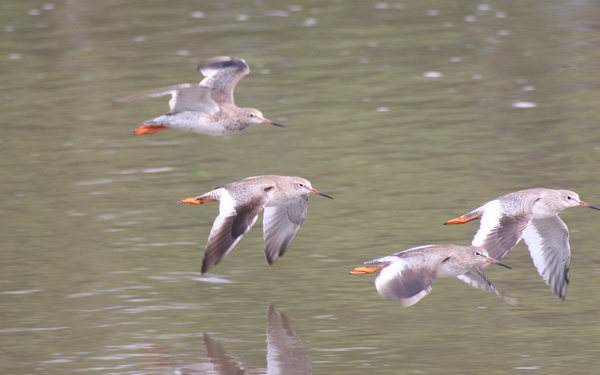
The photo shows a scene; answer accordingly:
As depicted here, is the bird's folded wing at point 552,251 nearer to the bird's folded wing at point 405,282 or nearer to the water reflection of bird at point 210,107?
the bird's folded wing at point 405,282

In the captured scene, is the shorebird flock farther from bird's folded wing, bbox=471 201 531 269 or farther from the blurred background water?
the blurred background water

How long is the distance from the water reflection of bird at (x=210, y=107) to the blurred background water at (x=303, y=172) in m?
1.77

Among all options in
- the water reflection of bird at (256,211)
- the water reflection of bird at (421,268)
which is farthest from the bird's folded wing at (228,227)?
the water reflection of bird at (421,268)

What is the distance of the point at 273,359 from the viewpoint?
11.1 m

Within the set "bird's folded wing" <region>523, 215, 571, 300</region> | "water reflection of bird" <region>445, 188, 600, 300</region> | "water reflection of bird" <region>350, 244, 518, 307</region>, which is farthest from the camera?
"bird's folded wing" <region>523, 215, 571, 300</region>

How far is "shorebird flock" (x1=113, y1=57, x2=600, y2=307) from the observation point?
10.5 m

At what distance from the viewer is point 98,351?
37.3ft

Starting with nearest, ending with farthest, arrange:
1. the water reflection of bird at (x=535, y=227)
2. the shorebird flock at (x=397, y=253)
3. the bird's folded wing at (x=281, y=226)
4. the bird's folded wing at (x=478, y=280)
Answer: the shorebird flock at (x=397, y=253), the water reflection of bird at (x=535, y=227), the bird's folded wing at (x=478, y=280), the bird's folded wing at (x=281, y=226)

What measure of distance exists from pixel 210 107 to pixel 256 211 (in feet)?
7.91

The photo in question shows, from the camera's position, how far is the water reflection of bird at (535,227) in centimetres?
1102

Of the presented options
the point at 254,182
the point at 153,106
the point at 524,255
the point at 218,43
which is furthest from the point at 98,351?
the point at 218,43

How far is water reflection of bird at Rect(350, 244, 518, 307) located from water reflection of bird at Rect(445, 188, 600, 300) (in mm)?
338

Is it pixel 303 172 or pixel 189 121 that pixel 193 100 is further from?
pixel 303 172

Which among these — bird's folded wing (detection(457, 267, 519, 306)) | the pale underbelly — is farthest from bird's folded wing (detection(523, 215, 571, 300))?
the pale underbelly
